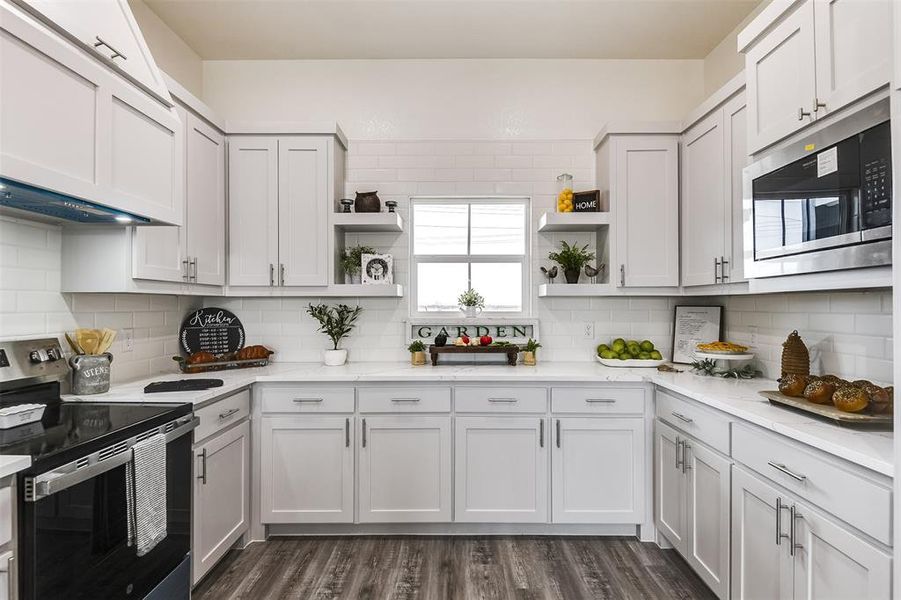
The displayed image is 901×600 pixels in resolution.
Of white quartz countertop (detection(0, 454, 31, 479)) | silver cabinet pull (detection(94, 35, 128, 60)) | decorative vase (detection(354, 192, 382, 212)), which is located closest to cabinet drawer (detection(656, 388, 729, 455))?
decorative vase (detection(354, 192, 382, 212))

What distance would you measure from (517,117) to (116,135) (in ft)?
8.14

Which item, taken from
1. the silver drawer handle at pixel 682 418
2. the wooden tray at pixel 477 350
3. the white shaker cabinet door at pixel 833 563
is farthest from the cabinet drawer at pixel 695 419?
the wooden tray at pixel 477 350

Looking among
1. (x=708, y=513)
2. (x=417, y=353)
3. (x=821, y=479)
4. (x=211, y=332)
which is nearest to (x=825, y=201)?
(x=821, y=479)

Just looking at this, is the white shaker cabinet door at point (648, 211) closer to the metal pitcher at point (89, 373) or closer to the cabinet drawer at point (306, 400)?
the cabinet drawer at point (306, 400)

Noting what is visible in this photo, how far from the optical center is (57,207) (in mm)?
1835

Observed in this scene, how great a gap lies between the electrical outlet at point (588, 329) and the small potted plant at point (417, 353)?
1161mm

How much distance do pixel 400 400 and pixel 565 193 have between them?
1.74 metres

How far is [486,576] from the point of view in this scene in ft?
7.85

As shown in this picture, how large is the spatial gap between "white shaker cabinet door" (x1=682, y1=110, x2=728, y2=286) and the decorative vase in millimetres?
1976

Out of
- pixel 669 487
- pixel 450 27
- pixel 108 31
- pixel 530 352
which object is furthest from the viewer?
pixel 530 352

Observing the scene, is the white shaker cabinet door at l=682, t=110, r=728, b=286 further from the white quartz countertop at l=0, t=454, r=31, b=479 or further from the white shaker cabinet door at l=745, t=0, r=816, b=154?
the white quartz countertop at l=0, t=454, r=31, b=479

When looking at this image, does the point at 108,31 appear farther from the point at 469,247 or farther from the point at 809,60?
the point at 809,60

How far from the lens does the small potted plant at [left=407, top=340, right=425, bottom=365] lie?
316 cm

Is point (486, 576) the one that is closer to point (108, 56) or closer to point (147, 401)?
point (147, 401)
